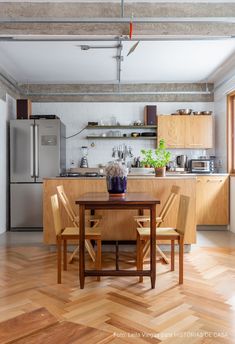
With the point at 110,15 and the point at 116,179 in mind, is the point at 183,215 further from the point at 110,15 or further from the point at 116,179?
the point at 110,15

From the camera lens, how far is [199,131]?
648 centimetres

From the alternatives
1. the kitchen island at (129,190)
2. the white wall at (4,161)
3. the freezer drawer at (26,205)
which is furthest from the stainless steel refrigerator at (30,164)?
the kitchen island at (129,190)

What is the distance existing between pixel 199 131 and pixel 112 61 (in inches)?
89.6

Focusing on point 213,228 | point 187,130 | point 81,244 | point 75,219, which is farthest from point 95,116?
point 81,244

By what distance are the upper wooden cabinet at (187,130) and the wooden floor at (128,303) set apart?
320 centimetres

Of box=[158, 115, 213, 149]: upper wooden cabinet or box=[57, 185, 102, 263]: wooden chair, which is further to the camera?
box=[158, 115, 213, 149]: upper wooden cabinet

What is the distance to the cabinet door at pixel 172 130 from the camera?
6480 mm

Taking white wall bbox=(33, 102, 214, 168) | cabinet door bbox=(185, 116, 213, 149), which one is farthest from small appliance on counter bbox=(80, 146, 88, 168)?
cabinet door bbox=(185, 116, 213, 149)

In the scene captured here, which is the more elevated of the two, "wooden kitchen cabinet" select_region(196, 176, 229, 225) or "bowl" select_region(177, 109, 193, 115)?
"bowl" select_region(177, 109, 193, 115)

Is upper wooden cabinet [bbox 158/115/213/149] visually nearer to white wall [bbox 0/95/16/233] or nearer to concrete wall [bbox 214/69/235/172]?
concrete wall [bbox 214/69/235/172]

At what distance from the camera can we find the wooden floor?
2.12 meters

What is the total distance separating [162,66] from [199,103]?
1.55 meters

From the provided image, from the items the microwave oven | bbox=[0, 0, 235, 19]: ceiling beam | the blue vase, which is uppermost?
bbox=[0, 0, 235, 19]: ceiling beam

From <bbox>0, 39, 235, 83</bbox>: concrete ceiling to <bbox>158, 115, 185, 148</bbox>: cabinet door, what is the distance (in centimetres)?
83
